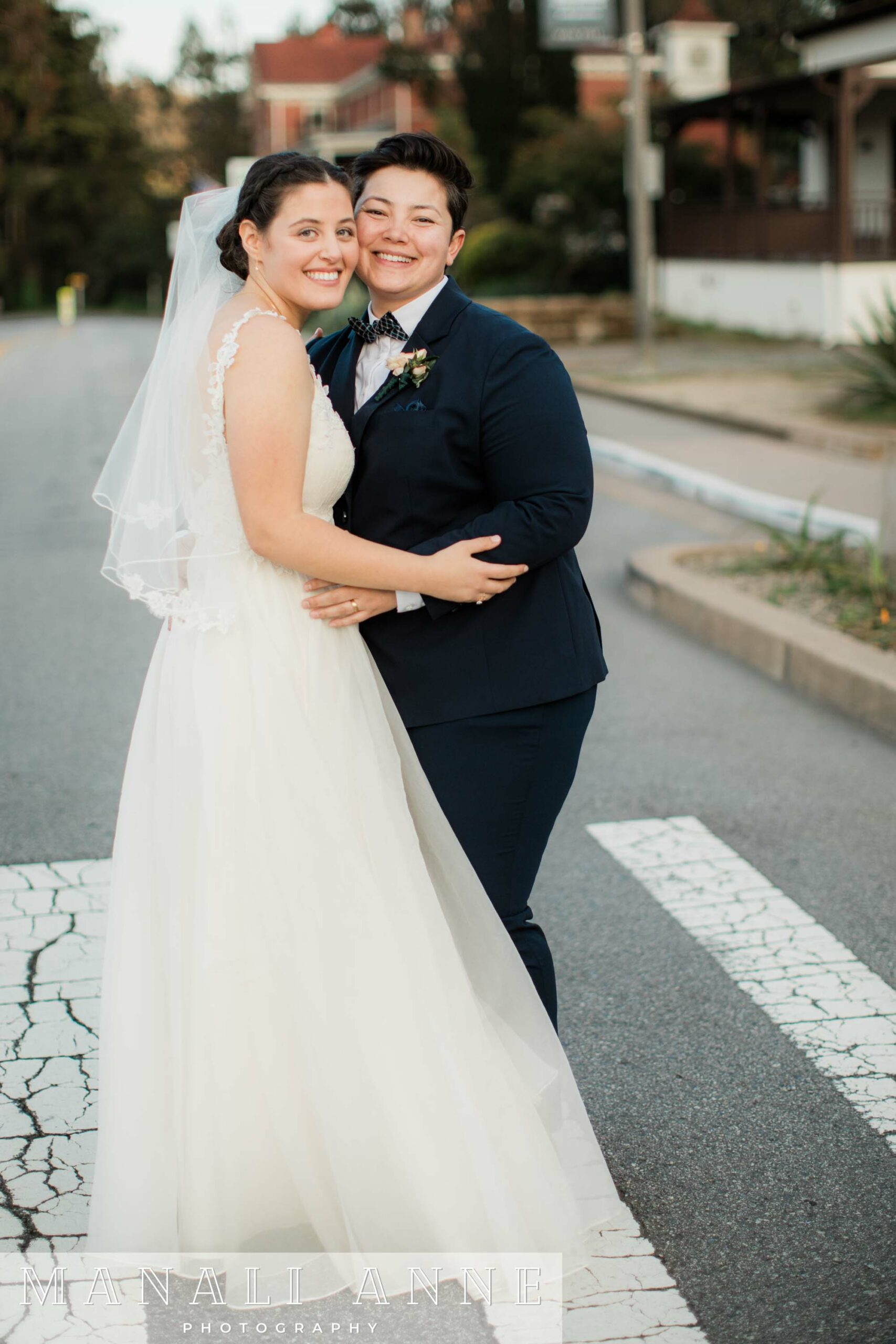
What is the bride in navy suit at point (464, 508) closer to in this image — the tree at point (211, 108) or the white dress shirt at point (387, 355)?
the white dress shirt at point (387, 355)

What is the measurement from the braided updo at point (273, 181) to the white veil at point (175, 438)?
0.09 m

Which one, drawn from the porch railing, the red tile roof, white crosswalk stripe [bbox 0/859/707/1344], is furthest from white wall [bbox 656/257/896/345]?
the red tile roof

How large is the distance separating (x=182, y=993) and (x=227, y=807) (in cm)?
35

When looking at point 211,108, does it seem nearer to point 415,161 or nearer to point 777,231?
point 777,231

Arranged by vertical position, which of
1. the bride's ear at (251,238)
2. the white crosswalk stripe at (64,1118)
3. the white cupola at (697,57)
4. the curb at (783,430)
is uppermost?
the white cupola at (697,57)

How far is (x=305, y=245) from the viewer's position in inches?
106

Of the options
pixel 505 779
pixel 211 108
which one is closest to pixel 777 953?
pixel 505 779

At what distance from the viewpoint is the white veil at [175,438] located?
2.76 m

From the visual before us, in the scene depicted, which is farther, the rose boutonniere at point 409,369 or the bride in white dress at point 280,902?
the rose boutonniere at point 409,369

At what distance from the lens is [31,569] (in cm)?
994

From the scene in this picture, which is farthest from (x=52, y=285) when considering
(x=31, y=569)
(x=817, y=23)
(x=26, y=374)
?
(x=31, y=569)

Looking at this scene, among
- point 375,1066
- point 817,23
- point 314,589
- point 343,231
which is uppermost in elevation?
point 817,23

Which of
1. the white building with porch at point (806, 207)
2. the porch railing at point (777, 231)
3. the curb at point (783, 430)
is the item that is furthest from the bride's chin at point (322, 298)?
the porch railing at point (777, 231)

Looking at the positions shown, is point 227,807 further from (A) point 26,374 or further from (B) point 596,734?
(A) point 26,374
